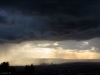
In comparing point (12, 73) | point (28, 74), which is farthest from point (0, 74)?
point (28, 74)

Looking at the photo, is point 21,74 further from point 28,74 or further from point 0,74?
point 0,74

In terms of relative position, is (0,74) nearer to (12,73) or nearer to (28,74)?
(12,73)

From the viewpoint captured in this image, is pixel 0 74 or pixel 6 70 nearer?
pixel 0 74

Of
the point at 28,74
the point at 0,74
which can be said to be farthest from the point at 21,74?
the point at 0,74

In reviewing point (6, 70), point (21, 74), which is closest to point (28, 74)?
point (21, 74)

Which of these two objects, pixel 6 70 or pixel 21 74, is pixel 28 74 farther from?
pixel 6 70
